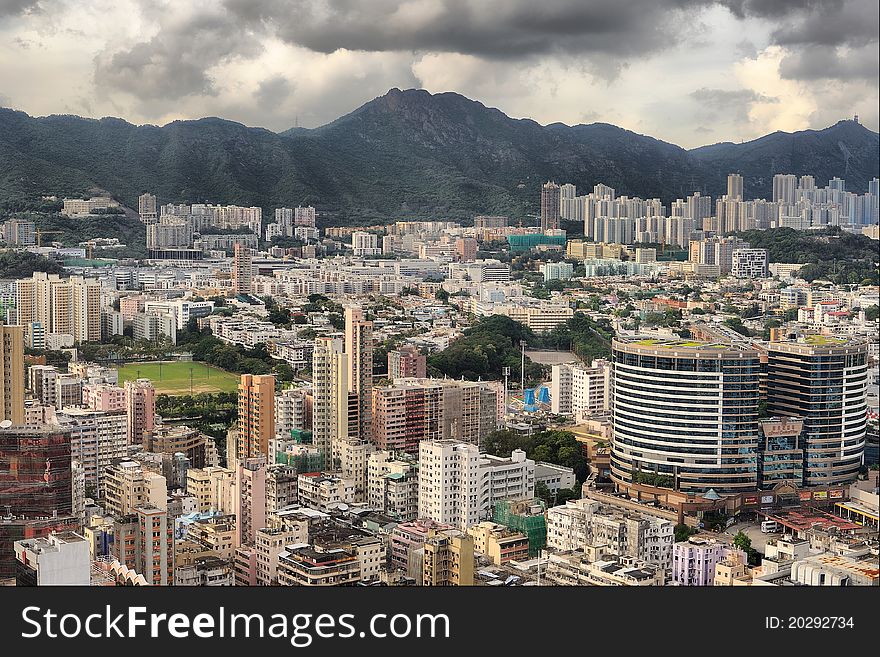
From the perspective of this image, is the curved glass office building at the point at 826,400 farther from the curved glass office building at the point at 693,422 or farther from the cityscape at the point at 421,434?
the curved glass office building at the point at 693,422

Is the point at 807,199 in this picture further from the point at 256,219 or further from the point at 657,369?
the point at 657,369

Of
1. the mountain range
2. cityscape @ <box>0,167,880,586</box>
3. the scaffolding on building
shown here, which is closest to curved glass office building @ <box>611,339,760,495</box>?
cityscape @ <box>0,167,880,586</box>

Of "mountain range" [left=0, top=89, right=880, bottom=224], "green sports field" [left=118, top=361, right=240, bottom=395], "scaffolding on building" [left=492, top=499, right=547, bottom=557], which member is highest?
"mountain range" [left=0, top=89, right=880, bottom=224]

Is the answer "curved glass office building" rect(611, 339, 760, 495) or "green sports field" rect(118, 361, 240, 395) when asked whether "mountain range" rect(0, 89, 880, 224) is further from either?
"curved glass office building" rect(611, 339, 760, 495)

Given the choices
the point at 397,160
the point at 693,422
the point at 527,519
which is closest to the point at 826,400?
the point at 693,422

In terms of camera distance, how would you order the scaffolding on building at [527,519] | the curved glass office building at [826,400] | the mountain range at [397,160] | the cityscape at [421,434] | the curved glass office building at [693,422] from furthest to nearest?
the mountain range at [397,160] → the curved glass office building at [826,400] → the curved glass office building at [693,422] → the scaffolding on building at [527,519] → the cityscape at [421,434]

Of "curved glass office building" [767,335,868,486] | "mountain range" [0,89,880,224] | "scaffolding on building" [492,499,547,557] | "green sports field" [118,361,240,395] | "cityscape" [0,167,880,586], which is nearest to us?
"cityscape" [0,167,880,586]

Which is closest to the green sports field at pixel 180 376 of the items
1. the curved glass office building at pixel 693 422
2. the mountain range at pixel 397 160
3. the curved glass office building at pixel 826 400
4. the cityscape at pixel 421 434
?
the cityscape at pixel 421 434
